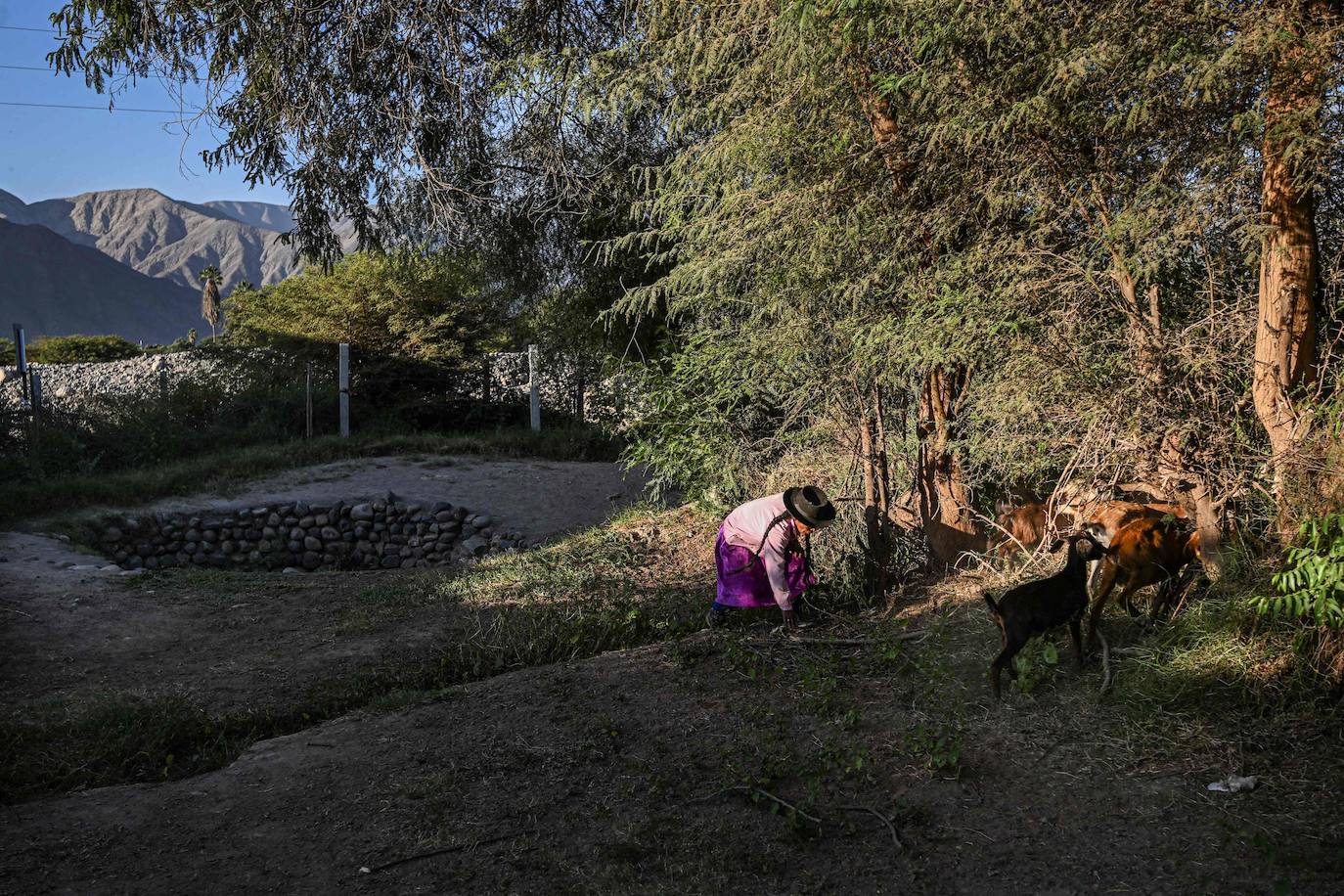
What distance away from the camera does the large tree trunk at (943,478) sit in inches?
239

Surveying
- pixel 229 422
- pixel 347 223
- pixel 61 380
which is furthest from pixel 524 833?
pixel 61 380

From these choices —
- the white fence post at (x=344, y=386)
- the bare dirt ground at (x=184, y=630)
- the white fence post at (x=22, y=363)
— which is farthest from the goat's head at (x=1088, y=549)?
the white fence post at (x=22, y=363)

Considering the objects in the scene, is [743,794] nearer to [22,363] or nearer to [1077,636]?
[1077,636]

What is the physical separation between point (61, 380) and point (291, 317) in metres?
4.65

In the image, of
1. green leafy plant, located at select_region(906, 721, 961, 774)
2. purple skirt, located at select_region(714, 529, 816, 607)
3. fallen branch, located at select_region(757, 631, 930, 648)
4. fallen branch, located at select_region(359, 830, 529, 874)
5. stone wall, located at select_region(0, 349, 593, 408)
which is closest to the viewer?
fallen branch, located at select_region(359, 830, 529, 874)

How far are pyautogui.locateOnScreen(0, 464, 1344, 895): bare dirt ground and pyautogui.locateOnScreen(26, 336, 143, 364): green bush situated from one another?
28622 mm

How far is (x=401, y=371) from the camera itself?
15.3 meters

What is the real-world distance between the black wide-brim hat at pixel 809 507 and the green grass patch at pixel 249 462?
8.42 m

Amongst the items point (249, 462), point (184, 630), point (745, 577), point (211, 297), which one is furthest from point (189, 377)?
point (211, 297)

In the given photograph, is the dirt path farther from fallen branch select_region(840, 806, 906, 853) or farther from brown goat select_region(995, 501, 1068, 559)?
brown goat select_region(995, 501, 1068, 559)

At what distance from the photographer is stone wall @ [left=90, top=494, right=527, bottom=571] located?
32.3 ft

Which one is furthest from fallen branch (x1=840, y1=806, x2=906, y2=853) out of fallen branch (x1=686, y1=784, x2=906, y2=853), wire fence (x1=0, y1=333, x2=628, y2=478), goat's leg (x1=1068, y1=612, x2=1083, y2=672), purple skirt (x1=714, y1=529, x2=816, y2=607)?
wire fence (x1=0, y1=333, x2=628, y2=478)

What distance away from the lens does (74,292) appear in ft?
407

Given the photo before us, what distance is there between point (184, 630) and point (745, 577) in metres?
4.02
